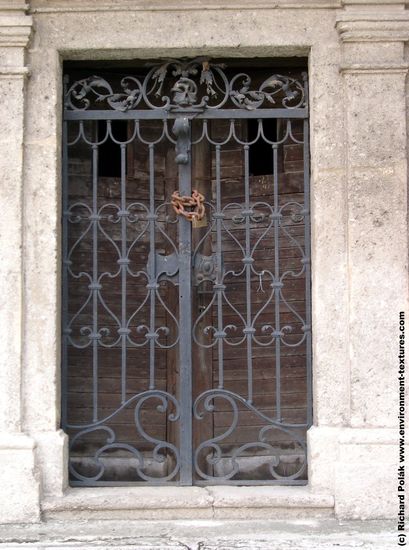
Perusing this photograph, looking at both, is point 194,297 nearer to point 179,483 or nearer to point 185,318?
point 185,318

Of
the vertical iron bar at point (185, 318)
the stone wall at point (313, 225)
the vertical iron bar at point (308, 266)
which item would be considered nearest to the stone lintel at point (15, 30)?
the stone wall at point (313, 225)

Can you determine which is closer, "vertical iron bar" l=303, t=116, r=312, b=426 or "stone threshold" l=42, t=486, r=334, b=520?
"stone threshold" l=42, t=486, r=334, b=520

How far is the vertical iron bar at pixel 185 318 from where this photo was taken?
4781 millimetres

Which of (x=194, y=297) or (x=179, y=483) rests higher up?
(x=194, y=297)

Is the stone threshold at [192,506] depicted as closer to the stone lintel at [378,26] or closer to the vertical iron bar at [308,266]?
the vertical iron bar at [308,266]

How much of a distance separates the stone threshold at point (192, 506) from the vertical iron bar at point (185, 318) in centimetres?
22

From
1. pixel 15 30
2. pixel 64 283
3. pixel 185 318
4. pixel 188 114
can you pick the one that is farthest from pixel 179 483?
pixel 15 30

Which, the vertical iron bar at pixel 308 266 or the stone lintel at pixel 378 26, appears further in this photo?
the vertical iron bar at pixel 308 266

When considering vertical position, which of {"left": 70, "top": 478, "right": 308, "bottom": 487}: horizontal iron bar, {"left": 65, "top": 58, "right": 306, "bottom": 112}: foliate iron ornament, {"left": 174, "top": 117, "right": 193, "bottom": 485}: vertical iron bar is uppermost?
{"left": 65, "top": 58, "right": 306, "bottom": 112}: foliate iron ornament

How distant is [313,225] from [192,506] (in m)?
1.61

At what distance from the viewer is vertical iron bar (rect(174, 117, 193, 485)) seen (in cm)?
478

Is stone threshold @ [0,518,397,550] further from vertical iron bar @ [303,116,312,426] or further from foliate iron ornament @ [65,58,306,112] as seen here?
foliate iron ornament @ [65,58,306,112]

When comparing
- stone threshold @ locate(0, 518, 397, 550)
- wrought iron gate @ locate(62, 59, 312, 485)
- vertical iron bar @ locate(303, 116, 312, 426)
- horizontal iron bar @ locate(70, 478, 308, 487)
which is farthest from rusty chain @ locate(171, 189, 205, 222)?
stone threshold @ locate(0, 518, 397, 550)

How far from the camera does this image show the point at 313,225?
15.4ft
